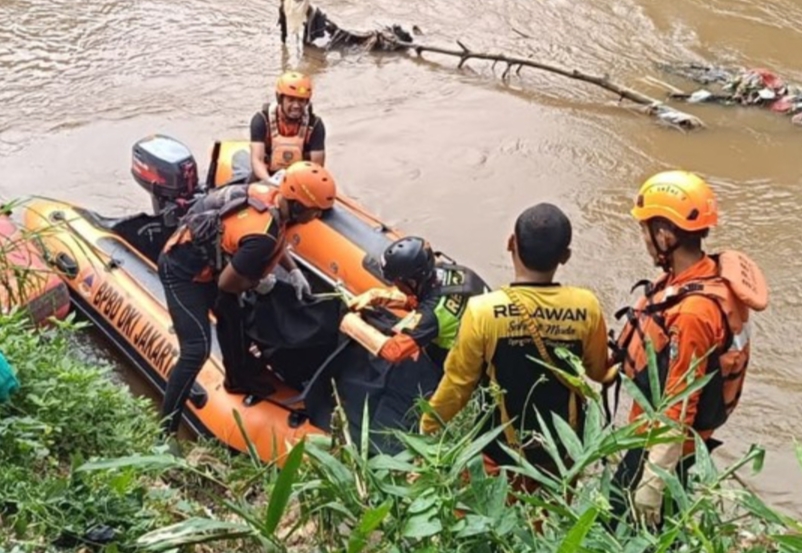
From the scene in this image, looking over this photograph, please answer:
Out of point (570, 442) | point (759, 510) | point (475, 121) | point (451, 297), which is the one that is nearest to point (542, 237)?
→ point (451, 297)

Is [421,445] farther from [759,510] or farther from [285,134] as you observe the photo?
[285,134]

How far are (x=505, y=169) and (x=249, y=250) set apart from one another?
480 cm

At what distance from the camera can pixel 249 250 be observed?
172 inches

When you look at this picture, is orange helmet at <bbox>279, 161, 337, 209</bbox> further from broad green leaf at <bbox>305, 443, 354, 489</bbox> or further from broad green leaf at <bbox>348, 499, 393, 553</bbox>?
broad green leaf at <bbox>348, 499, 393, 553</bbox>

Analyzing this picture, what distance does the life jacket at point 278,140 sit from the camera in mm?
6496

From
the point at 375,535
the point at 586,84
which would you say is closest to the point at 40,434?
the point at 375,535

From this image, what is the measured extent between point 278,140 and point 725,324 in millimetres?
3946

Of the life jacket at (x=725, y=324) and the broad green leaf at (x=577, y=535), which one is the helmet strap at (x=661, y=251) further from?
the broad green leaf at (x=577, y=535)

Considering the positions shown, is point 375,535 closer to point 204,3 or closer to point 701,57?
point 701,57

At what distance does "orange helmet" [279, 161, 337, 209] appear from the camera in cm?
459

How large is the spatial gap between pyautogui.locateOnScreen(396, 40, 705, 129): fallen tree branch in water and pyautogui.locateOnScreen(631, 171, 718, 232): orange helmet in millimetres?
6480

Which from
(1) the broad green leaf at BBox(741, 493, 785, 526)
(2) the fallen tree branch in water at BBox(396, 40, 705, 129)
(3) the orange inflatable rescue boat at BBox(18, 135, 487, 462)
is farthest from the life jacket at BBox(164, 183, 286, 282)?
(2) the fallen tree branch in water at BBox(396, 40, 705, 129)

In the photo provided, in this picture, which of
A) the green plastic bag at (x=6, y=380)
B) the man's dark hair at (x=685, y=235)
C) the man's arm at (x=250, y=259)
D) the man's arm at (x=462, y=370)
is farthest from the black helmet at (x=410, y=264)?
the green plastic bag at (x=6, y=380)

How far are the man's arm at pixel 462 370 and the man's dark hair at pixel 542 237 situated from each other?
0.81 feet
